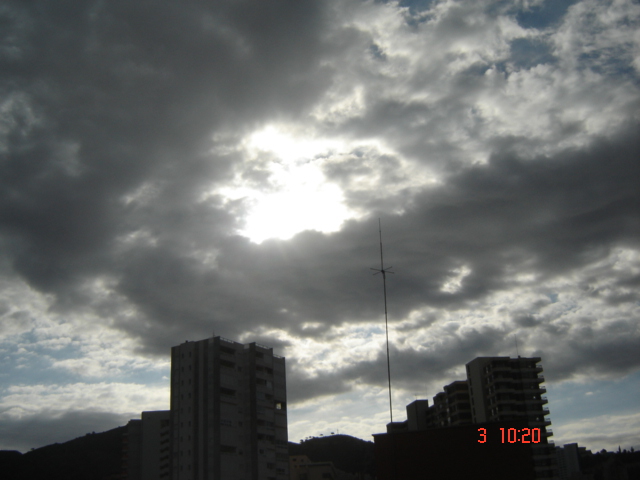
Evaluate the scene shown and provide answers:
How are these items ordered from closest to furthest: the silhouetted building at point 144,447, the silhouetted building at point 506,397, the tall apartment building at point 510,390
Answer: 1. the silhouetted building at point 506,397
2. the tall apartment building at point 510,390
3. the silhouetted building at point 144,447

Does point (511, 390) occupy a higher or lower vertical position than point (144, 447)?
higher

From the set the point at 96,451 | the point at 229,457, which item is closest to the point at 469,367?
the point at 229,457

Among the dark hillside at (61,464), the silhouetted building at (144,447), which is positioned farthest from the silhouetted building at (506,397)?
the dark hillside at (61,464)

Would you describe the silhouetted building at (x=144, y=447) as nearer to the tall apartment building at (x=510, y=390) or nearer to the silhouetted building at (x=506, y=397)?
the silhouetted building at (x=506, y=397)

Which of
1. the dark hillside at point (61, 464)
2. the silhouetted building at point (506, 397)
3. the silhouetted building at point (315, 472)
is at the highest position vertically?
the silhouetted building at point (506, 397)

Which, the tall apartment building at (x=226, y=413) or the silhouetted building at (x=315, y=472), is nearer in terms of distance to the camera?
the tall apartment building at (x=226, y=413)

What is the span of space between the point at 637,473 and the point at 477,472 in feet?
598
